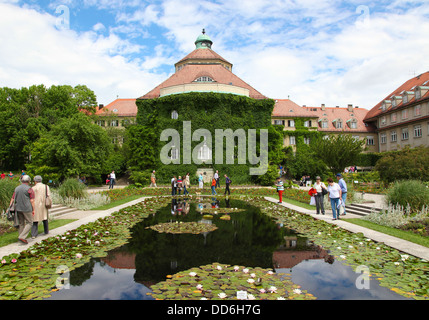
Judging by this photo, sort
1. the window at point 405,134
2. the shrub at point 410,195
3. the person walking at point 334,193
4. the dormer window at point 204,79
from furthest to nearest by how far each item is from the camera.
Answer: the window at point 405,134, the dormer window at point 204,79, the person walking at point 334,193, the shrub at point 410,195

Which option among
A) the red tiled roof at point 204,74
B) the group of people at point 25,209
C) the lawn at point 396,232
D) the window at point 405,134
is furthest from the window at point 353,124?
the group of people at point 25,209

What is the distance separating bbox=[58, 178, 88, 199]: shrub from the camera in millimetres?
16438

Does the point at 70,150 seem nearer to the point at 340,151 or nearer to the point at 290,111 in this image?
the point at 340,151

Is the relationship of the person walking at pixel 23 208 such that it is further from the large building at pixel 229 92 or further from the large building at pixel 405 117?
the large building at pixel 405 117

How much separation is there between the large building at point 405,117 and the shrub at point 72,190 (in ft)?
124

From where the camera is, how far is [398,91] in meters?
51.5

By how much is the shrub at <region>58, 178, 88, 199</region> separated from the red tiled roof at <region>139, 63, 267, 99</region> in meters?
25.9

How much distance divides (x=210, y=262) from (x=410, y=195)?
10278mm

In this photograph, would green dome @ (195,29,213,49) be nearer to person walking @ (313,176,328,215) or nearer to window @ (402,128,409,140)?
window @ (402,128,409,140)

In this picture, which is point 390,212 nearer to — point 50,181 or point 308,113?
point 50,181

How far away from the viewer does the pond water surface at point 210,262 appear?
5.19m

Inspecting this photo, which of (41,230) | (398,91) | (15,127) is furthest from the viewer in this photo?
(398,91)

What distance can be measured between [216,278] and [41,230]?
25.5 feet

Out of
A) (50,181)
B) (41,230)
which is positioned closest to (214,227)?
(41,230)
